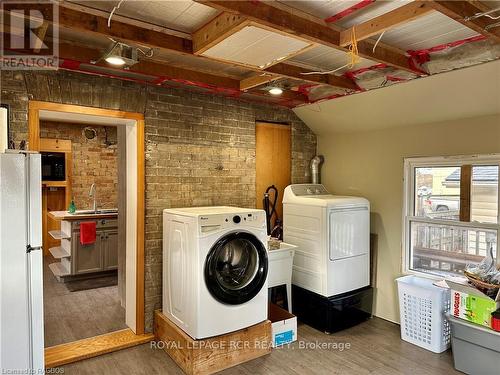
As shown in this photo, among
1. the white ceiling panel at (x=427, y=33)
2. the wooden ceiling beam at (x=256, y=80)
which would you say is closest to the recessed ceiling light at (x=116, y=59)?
the wooden ceiling beam at (x=256, y=80)

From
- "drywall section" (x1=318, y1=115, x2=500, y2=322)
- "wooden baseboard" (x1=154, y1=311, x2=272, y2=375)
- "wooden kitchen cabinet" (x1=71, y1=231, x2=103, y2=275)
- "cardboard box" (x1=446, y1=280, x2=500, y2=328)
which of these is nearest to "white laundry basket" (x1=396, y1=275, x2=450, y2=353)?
"cardboard box" (x1=446, y1=280, x2=500, y2=328)

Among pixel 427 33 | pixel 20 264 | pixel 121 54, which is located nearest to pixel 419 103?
pixel 427 33

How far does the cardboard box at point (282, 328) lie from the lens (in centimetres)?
326

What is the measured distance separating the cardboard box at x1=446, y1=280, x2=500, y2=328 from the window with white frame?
0.53 metres

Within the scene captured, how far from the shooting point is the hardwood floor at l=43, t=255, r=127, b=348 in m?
3.44

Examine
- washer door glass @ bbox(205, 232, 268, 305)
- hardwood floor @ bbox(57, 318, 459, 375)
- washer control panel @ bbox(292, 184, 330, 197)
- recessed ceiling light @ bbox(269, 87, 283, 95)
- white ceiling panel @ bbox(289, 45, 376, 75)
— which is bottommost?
hardwood floor @ bbox(57, 318, 459, 375)

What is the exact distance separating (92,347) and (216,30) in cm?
283

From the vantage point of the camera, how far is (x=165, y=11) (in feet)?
6.81

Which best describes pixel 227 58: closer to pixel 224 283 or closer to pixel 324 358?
pixel 224 283

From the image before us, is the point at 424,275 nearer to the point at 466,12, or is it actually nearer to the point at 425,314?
the point at 425,314

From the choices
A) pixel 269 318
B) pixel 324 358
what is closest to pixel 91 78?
pixel 269 318

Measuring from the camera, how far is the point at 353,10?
6.66 feet

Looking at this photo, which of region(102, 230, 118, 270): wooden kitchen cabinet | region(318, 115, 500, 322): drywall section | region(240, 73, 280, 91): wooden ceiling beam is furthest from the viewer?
region(102, 230, 118, 270): wooden kitchen cabinet

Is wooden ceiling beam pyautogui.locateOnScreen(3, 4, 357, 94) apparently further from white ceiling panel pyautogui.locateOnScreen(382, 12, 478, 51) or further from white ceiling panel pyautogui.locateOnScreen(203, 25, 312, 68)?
white ceiling panel pyautogui.locateOnScreen(382, 12, 478, 51)
